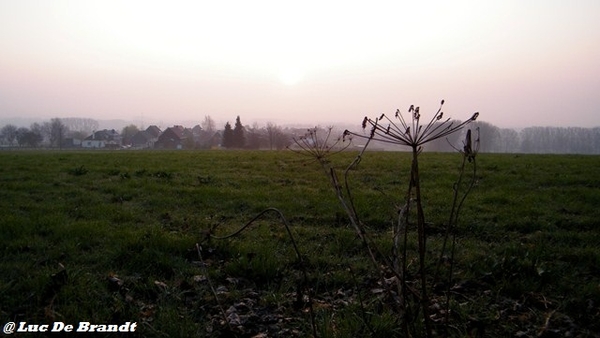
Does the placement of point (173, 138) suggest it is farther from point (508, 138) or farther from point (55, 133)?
point (508, 138)

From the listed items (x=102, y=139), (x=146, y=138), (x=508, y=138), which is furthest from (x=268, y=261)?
(x=508, y=138)

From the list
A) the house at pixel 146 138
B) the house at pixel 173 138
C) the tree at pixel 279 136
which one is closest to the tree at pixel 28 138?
the house at pixel 146 138

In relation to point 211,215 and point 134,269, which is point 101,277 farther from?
point 211,215

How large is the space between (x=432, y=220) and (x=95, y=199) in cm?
729

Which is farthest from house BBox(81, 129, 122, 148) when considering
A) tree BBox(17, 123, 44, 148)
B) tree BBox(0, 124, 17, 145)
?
tree BBox(0, 124, 17, 145)

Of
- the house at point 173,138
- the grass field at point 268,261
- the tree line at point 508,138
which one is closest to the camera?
the grass field at point 268,261

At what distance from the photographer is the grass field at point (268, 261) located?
3621 mm

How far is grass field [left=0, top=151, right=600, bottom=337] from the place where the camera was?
362 cm

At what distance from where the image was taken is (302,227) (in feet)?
22.4

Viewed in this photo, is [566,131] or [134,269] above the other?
[566,131]

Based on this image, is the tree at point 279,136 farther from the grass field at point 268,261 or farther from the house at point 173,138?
the house at point 173,138

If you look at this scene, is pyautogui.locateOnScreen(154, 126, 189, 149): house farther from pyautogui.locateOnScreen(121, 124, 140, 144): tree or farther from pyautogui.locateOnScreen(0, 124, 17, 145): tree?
pyautogui.locateOnScreen(0, 124, 17, 145): tree

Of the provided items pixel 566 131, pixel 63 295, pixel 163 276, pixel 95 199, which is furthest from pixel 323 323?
pixel 566 131

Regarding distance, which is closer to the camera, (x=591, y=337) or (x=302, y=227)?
(x=591, y=337)
